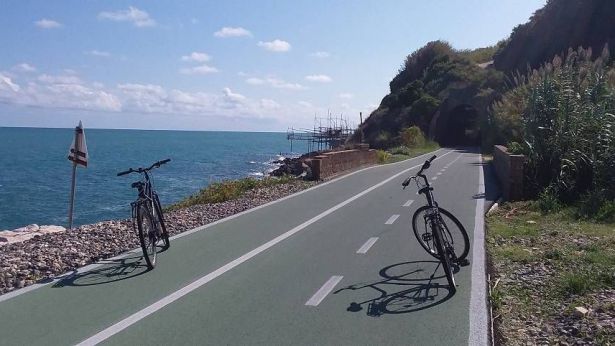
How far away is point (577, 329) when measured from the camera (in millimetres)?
6156

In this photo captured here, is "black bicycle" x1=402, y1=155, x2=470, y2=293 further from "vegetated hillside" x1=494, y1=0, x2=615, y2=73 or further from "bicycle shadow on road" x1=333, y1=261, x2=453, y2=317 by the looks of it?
"vegetated hillside" x1=494, y1=0, x2=615, y2=73

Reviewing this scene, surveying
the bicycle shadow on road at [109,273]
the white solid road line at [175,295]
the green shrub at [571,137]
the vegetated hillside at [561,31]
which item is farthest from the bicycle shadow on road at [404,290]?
the vegetated hillside at [561,31]

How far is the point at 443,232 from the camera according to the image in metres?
7.84

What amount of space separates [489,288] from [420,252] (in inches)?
86.7

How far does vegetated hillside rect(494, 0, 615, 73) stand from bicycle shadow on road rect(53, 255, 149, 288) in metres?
49.2

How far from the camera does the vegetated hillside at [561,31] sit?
56.5 meters

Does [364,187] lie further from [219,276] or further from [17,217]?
[17,217]

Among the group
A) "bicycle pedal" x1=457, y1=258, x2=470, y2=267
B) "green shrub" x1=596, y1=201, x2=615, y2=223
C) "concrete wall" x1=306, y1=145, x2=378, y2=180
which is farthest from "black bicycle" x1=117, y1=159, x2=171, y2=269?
"concrete wall" x1=306, y1=145, x2=378, y2=180

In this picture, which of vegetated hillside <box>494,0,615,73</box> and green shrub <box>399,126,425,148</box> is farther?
green shrub <box>399,126,425,148</box>

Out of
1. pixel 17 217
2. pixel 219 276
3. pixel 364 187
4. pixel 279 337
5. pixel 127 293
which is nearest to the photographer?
pixel 279 337

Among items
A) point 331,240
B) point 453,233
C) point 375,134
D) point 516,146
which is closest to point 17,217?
point 516,146

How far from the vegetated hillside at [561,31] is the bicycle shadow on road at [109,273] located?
1938 inches

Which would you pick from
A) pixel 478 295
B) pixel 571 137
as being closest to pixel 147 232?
pixel 478 295

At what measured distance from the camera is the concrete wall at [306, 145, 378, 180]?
23.9 m
